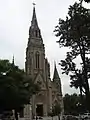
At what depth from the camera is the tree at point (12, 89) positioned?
28797mm

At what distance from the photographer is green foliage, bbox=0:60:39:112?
28.8 metres

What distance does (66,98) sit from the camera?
305 ft

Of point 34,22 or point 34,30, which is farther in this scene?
point 34,22

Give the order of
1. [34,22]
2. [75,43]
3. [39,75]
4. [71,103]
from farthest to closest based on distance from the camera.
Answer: [71,103]
[34,22]
[39,75]
[75,43]

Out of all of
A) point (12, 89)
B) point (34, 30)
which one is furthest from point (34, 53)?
point (12, 89)

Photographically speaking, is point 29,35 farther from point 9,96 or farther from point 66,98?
point 9,96

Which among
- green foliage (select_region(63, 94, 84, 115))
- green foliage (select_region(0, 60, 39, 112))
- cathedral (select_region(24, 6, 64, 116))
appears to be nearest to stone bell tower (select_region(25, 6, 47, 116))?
cathedral (select_region(24, 6, 64, 116))

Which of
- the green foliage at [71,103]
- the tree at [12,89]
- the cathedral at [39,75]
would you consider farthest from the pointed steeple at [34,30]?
the tree at [12,89]

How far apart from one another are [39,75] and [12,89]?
128 ft

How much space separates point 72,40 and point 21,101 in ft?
31.3

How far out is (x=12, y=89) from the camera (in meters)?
29.2

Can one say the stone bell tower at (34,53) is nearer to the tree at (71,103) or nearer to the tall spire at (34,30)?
the tall spire at (34,30)

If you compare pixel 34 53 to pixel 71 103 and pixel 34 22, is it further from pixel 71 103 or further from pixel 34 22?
pixel 71 103

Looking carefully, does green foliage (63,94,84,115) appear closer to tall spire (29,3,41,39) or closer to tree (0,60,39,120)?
tall spire (29,3,41,39)
